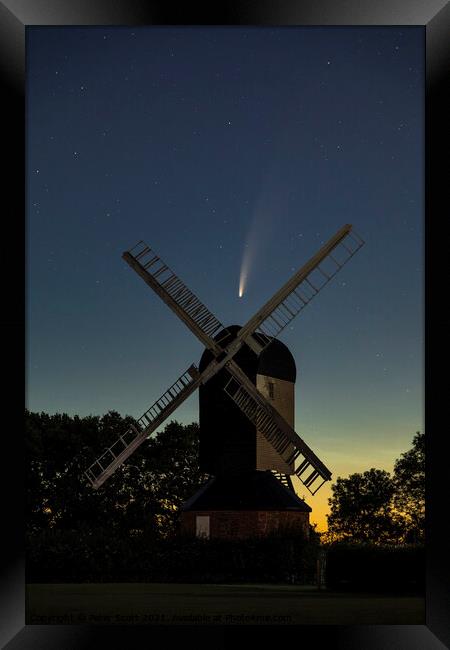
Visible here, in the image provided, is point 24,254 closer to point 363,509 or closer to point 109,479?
point 109,479

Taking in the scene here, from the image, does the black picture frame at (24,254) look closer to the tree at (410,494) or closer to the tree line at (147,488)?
the tree line at (147,488)

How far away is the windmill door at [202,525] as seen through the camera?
722 inches

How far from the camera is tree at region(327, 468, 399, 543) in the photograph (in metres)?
19.5

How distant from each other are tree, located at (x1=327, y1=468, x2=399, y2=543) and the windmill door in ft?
9.36

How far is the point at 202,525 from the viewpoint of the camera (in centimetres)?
1841

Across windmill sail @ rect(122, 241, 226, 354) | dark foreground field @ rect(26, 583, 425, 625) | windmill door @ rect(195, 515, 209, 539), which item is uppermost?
windmill sail @ rect(122, 241, 226, 354)

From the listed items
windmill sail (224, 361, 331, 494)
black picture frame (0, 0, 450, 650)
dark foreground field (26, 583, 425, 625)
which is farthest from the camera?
windmill sail (224, 361, 331, 494)

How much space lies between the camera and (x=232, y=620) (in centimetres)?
1342

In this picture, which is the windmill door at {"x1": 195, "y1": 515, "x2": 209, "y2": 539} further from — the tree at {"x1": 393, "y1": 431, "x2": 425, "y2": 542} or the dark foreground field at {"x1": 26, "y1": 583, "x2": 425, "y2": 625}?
the tree at {"x1": 393, "y1": 431, "x2": 425, "y2": 542}

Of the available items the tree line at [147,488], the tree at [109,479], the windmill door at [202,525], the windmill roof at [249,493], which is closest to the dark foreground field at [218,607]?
the windmill roof at [249,493]

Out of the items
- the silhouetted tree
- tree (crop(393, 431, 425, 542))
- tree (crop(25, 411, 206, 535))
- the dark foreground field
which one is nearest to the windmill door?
tree (crop(25, 411, 206, 535))

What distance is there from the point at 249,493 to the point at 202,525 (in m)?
1.19

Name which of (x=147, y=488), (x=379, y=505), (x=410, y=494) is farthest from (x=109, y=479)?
(x=410, y=494)

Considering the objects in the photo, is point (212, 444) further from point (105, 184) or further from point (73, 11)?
point (73, 11)
